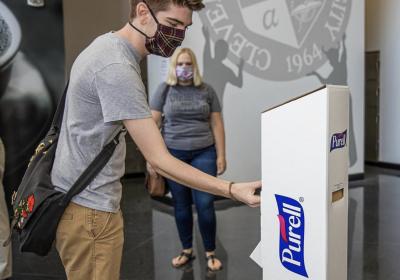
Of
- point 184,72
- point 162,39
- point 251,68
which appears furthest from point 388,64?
point 162,39

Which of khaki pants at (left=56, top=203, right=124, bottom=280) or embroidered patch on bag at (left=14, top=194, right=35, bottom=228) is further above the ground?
embroidered patch on bag at (left=14, top=194, right=35, bottom=228)

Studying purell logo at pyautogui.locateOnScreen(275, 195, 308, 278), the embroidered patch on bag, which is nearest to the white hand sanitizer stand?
purell logo at pyautogui.locateOnScreen(275, 195, 308, 278)

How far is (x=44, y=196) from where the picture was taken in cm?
129

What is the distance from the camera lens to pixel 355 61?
6023 millimetres

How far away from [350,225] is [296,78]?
2.08 metres

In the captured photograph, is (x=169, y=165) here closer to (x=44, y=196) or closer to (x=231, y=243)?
(x=44, y=196)

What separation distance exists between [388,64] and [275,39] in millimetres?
2504

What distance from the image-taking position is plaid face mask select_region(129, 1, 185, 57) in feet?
4.38

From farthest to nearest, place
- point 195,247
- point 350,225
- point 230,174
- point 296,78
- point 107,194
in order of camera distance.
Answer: point 296,78 → point 230,174 → point 350,225 → point 195,247 → point 107,194

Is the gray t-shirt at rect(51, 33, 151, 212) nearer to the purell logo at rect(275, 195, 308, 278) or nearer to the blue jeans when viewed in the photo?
the purell logo at rect(275, 195, 308, 278)

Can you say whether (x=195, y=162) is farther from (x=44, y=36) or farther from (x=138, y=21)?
(x=44, y=36)

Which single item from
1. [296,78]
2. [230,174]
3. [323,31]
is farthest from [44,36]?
[323,31]

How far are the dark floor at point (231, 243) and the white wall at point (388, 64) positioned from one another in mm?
1659

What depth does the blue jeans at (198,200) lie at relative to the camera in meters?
3.10
